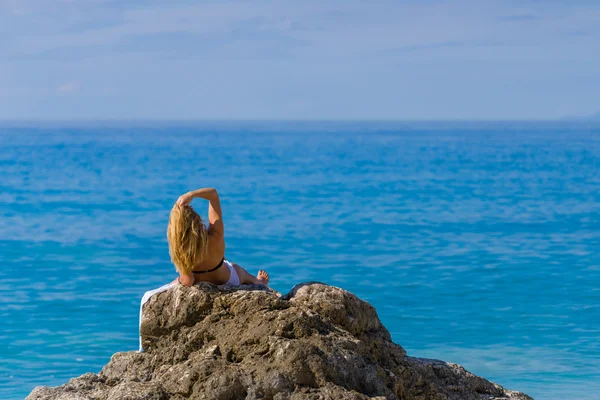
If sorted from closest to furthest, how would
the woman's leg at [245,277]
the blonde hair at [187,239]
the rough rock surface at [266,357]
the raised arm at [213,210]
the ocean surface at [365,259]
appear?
1. the rough rock surface at [266,357]
2. the blonde hair at [187,239]
3. the raised arm at [213,210]
4. the woman's leg at [245,277]
5. the ocean surface at [365,259]

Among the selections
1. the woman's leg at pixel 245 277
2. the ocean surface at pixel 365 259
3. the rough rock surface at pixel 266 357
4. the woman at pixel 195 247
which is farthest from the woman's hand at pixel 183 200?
the ocean surface at pixel 365 259

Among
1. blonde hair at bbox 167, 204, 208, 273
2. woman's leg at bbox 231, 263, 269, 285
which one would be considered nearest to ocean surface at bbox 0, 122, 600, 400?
woman's leg at bbox 231, 263, 269, 285

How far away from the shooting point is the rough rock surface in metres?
4.49

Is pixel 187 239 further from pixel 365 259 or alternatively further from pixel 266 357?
pixel 365 259

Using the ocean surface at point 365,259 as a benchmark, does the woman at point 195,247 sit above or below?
above

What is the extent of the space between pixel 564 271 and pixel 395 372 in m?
14.7

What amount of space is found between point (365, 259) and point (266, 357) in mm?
15082

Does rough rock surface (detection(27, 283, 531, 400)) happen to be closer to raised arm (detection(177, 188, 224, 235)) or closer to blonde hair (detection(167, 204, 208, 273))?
blonde hair (detection(167, 204, 208, 273))

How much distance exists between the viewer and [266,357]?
15.2ft

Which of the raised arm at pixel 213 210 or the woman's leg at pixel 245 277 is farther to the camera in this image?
the woman's leg at pixel 245 277

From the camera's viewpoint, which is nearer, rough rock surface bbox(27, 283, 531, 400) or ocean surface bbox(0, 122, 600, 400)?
rough rock surface bbox(27, 283, 531, 400)

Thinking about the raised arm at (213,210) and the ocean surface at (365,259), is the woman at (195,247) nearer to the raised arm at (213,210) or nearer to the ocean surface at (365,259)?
the raised arm at (213,210)

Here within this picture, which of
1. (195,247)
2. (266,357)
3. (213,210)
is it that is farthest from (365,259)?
(266,357)

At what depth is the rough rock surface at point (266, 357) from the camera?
4492mm
